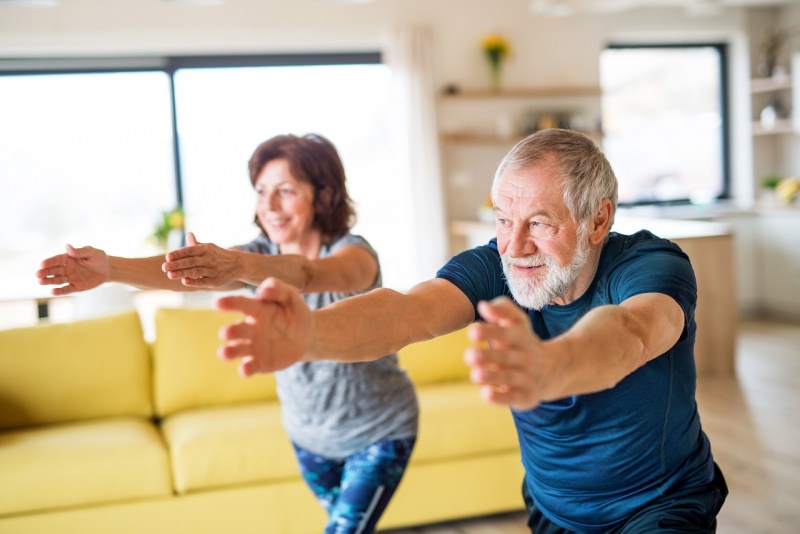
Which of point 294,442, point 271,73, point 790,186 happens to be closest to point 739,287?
point 790,186

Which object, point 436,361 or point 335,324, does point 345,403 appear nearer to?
point 335,324

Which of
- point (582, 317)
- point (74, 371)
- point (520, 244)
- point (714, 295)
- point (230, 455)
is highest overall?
point (520, 244)

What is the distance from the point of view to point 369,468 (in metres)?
2.07

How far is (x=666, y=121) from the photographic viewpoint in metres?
8.23

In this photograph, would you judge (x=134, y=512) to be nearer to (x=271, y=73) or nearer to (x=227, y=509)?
(x=227, y=509)

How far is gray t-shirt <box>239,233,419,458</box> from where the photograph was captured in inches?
82.5

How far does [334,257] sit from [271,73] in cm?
534

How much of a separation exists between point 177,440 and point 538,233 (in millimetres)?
2046

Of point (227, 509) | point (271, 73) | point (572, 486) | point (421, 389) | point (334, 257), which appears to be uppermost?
point (271, 73)

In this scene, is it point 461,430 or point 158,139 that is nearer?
point 461,430

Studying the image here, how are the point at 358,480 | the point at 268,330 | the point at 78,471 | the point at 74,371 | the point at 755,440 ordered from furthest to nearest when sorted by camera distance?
the point at 755,440 → the point at 74,371 → the point at 78,471 → the point at 358,480 → the point at 268,330

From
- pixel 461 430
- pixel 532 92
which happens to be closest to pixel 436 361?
pixel 461 430

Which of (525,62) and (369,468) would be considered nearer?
(369,468)

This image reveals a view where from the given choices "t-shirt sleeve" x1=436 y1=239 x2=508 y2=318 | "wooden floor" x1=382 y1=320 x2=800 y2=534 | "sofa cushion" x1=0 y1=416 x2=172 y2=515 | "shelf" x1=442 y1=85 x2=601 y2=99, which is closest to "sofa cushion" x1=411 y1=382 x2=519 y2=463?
"wooden floor" x1=382 y1=320 x2=800 y2=534
